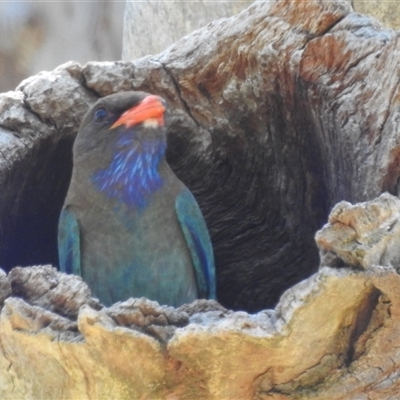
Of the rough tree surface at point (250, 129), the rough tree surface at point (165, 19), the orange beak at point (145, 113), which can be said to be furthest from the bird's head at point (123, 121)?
the rough tree surface at point (165, 19)

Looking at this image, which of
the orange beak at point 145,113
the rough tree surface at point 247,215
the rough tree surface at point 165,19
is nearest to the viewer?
the rough tree surface at point 247,215

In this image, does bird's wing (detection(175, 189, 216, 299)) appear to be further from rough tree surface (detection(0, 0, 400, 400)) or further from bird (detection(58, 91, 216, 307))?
rough tree surface (detection(0, 0, 400, 400))

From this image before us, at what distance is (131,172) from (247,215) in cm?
43

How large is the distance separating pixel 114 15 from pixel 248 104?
270cm

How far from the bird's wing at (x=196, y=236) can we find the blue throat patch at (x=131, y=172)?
0.09 meters

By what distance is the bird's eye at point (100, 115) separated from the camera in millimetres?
2369

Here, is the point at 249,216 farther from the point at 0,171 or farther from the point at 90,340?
the point at 90,340

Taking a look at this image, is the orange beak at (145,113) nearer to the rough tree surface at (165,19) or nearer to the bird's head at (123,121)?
the bird's head at (123,121)

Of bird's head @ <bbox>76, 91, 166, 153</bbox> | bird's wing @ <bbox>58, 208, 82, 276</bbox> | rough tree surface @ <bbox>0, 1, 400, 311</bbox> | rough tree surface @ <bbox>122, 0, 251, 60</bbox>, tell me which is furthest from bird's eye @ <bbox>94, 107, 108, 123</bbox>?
rough tree surface @ <bbox>122, 0, 251, 60</bbox>

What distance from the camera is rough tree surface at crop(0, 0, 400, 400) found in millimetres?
1479

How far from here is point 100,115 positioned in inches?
93.6

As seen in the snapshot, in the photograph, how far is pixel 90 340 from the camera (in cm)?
146

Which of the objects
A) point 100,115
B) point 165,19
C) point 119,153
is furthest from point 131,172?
point 165,19

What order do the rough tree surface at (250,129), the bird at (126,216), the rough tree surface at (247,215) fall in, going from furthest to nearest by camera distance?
the bird at (126,216) < the rough tree surface at (250,129) < the rough tree surface at (247,215)
